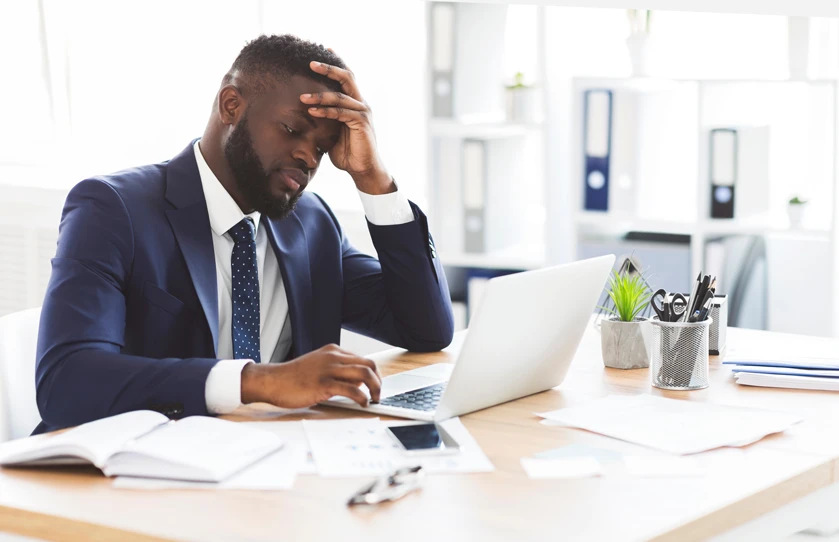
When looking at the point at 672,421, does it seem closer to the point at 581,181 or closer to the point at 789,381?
the point at 789,381

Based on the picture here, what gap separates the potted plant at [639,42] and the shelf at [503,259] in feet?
2.18

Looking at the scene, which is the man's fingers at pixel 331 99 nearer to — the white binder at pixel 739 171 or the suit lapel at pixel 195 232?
the suit lapel at pixel 195 232

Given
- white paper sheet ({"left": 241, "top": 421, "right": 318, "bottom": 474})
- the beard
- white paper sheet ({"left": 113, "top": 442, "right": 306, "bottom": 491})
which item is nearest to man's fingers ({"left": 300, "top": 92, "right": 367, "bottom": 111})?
the beard

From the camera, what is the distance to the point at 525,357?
1.54 metres

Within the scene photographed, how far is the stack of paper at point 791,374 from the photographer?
5.35 ft

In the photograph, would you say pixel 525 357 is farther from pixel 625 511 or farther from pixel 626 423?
pixel 625 511

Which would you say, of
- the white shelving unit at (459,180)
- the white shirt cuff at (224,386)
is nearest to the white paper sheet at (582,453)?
the white shirt cuff at (224,386)

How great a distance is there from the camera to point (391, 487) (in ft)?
3.82

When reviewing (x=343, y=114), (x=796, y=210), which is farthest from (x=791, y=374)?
(x=796, y=210)

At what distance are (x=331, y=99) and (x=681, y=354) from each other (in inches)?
27.7

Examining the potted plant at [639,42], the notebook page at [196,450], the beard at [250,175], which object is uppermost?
the potted plant at [639,42]

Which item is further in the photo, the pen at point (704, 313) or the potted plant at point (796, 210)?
the potted plant at point (796, 210)

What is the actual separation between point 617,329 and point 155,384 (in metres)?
0.75

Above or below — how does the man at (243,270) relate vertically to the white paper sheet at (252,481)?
above
